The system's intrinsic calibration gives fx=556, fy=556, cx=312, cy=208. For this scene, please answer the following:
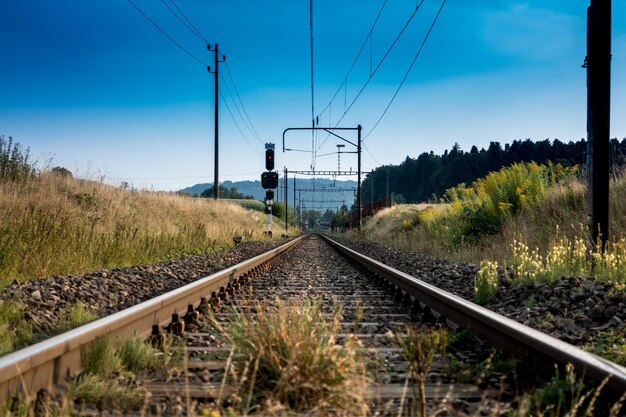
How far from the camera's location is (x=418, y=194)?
128750 mm

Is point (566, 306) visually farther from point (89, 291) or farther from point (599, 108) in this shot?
point (89, 291)

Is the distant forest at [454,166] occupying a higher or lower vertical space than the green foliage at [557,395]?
higher

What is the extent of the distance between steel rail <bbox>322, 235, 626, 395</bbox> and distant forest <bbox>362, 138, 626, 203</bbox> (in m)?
68.5

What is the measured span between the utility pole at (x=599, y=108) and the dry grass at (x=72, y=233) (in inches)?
285

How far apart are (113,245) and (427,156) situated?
130774 millimetres

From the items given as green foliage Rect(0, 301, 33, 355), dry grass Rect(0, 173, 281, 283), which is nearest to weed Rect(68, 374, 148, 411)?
green foliage Rect(0, 301, 33, 355)

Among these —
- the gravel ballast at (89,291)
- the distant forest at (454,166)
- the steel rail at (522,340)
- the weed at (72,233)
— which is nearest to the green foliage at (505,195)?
the weed at (72,233)

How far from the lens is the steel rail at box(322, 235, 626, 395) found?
247 cm

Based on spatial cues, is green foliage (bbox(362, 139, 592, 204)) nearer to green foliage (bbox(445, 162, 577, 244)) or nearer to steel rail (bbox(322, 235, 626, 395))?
green foliage (bbox(445, 162, 577, 244))

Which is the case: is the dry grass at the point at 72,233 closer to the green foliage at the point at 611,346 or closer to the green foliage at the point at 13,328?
the green foliage at the point at 13,328

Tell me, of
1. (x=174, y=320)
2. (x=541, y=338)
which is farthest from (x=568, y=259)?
(x=174, y=320)

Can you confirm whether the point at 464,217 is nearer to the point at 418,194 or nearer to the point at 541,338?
the point at 541,338

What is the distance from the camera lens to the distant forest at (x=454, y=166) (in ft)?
303

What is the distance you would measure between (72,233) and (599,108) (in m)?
8.10
